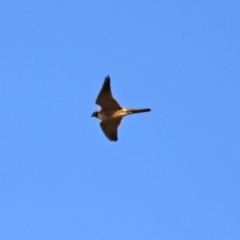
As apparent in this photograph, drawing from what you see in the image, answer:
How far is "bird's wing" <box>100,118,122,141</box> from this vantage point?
41166mm

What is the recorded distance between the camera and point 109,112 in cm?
4022

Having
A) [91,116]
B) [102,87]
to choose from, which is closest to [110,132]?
[91,116]

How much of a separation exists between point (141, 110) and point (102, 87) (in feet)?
7.42

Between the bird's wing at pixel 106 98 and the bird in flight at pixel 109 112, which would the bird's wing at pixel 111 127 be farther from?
the bird's wing at pixel 106 98

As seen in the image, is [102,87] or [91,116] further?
[91,116]

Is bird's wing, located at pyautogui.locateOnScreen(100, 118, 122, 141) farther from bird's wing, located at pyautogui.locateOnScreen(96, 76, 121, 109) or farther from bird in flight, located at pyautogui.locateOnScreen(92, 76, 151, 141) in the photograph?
bird's wing, located at pyautogui.locateOnScreen(96, 76, 121, 109)

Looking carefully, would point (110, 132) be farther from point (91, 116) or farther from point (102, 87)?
point (102, 87)

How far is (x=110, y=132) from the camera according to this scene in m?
42.1

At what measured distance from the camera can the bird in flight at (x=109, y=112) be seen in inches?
1529

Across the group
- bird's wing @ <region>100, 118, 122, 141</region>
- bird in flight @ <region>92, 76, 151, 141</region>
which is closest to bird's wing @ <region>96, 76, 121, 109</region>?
bird in flight @ <region>92, 76, 151, 141</region>

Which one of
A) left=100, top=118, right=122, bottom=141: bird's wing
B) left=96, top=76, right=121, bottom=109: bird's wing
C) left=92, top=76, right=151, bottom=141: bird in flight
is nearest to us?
left=96, top=76, right=121, bottom=109: bird's wing

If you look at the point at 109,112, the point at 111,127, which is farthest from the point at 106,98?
the point at 111,127

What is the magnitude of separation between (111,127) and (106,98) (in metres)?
3.00

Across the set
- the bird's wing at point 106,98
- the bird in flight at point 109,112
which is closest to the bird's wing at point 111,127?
the bird in flight at point 109,112
